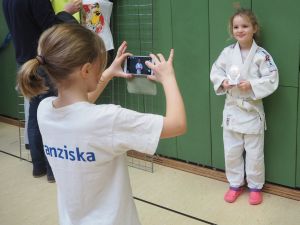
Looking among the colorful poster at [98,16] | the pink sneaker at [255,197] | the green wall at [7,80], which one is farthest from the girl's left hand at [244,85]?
the green wall at [7,80]

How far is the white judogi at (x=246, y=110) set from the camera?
89.4 inches

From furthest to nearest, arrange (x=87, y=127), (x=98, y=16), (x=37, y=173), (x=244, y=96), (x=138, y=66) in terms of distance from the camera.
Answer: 1. (x=37, y=173)
2. (x=98, y=16)
3. (x=244, y=96)
4. (x=138, y=66)
5. (x=87, y=127)

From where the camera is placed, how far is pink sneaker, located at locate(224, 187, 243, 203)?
2.50m

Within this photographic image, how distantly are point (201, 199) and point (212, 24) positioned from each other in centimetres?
116

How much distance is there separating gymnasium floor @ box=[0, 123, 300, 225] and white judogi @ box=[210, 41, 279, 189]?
17 centimetres

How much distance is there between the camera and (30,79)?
1.18 m

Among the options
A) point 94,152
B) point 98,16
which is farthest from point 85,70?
point 98,16

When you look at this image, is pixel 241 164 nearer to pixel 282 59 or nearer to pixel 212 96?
pixel 212 96

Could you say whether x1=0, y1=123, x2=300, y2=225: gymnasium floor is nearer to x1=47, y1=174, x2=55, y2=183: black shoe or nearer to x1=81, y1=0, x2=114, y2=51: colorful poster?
x1=47, y1=174, x2=55, y2=183: black shoe

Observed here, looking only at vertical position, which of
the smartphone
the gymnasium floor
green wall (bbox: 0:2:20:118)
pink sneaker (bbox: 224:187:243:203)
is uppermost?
the smartphone

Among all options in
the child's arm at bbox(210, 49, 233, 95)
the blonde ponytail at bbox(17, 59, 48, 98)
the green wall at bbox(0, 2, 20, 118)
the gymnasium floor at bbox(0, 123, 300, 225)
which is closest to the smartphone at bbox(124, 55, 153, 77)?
the child's arm at bbox(210, 49, 233, 95)

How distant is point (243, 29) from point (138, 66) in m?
0.66

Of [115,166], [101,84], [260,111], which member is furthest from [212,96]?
[115,166]

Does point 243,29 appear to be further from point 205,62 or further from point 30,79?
point 30,79
